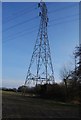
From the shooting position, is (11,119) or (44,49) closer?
(11,119)

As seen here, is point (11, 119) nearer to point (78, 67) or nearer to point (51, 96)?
point (78, 67)

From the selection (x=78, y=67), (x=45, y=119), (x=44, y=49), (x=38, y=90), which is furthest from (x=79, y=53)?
(x=45, y=119)

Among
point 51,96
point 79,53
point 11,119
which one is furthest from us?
point 51,96

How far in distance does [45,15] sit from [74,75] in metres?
8.54

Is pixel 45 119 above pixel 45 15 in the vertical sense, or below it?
below

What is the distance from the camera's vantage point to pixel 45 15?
111ft

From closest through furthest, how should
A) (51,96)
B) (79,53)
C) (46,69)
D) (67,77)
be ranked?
(46,69) → (79,53) → (51,96) → (67,77)

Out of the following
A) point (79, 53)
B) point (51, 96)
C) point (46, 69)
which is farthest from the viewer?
point (51, 96)

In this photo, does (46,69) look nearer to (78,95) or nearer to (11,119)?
(78,95)

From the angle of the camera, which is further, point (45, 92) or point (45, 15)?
point (45, 92)

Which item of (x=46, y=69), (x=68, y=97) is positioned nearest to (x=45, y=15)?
(x=46, y=69)

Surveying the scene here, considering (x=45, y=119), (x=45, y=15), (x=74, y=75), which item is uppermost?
(x=45, y=15)

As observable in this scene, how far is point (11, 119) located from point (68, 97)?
83.7 feet

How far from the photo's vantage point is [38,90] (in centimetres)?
4450
